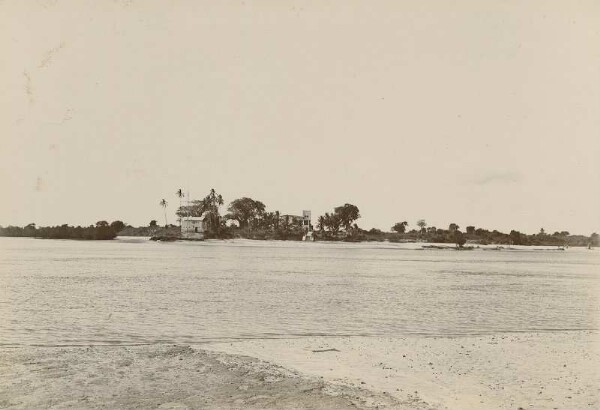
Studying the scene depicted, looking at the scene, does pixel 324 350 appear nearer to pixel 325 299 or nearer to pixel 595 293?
pixel 325 299

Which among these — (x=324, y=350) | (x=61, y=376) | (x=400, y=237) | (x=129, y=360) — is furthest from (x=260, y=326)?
(x=400, y=237)

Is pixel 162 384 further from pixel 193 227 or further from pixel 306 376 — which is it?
pixel 193 227

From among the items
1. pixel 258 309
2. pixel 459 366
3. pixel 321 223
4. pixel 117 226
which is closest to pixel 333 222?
pixel 321 223

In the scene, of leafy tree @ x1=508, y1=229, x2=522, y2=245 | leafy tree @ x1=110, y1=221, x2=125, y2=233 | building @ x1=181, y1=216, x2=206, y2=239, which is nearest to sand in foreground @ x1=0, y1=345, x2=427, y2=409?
building @ x1=181, y1=216, x2=206, y2=239

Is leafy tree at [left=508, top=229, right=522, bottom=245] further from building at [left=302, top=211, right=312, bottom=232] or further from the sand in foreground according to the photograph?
the sand in foreground

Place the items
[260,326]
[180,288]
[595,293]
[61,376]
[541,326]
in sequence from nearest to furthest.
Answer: [61,376] → [260,326] → [541,326] → [180,288] → [595,293]

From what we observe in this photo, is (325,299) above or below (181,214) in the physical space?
below
